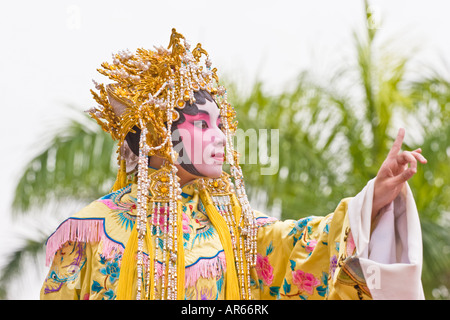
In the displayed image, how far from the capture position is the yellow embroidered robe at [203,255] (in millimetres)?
2238

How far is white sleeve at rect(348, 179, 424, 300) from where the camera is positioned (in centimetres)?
202

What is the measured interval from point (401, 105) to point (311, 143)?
29.0 inches

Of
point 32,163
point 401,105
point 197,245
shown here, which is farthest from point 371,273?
point 32,163

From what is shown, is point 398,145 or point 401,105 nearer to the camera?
point 398,145

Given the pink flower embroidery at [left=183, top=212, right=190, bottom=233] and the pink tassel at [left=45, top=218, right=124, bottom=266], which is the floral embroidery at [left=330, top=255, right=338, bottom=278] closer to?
the pink flower embroidery at [left=183, top=212, right=190, bottom=233]

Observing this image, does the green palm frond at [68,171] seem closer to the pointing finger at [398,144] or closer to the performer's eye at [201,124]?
the performer's eye at [201,124]

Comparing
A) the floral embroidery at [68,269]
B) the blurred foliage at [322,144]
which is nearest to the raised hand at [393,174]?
the floral embroidery at [68,269]

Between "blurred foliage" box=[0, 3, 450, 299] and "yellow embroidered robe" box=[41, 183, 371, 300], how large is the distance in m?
2.40

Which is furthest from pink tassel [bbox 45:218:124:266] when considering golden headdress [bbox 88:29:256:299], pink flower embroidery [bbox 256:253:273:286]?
pink flower embroidery [bbox 256:253:273:286]

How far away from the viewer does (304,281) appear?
241 centimetres

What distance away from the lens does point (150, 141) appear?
2.37 metres

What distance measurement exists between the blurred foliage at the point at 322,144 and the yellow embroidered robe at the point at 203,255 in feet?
7.88
